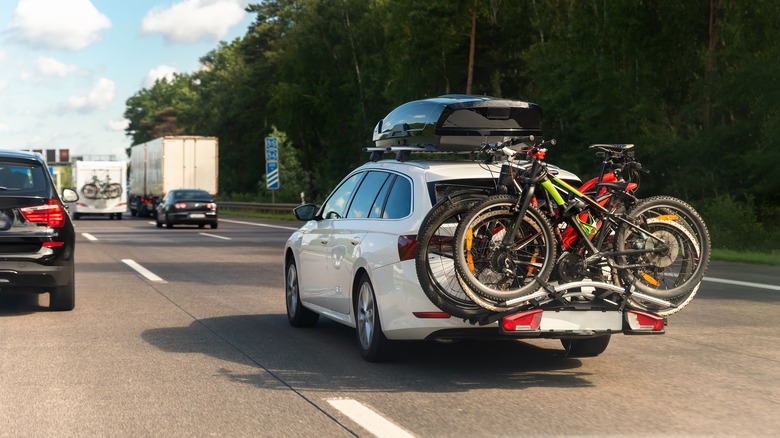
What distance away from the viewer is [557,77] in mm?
46906

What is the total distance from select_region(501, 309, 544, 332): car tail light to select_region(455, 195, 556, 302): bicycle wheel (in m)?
0.14

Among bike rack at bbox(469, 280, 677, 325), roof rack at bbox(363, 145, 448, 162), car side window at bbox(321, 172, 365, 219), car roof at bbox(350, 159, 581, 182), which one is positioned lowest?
bike rack at bbox(469, 280, 677, 325)

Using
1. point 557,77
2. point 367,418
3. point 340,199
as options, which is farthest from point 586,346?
point 557,77

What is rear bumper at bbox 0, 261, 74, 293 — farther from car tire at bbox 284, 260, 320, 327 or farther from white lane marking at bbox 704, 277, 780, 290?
white lane marking at bbox 704, 277, 780, 290

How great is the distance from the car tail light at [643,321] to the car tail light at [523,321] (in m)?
0.69

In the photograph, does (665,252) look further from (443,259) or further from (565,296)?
(443,259)

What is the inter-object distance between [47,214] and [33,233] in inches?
10.7

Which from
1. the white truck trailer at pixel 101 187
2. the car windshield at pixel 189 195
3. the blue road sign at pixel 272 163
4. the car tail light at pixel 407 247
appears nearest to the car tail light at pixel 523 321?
the car tail light at pixel 407 247

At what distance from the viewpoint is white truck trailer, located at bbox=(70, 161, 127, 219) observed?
55.3 m

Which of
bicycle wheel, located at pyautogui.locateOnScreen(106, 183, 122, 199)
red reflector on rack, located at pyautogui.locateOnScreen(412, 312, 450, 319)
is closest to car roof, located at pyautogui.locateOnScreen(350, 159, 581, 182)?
red reflector on rack, located at pyautogui.locateOnScreen(412, 312, 450, 319)

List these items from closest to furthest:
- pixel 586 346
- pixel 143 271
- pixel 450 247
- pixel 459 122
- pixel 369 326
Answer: pixel 450 247, pixel 369 326, pixel 586 346, pixel 459 122, pixel 143 271

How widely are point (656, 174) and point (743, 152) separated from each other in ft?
14.7

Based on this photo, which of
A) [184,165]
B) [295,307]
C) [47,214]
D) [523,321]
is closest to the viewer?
[523,321]

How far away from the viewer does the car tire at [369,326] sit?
8.88m
